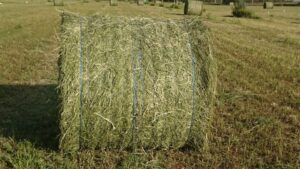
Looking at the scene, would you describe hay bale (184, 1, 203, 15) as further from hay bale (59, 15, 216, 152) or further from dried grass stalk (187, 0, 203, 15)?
hay bale (59, 15, 216, 152)

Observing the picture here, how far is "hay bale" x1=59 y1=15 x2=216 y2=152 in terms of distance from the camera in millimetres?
5934

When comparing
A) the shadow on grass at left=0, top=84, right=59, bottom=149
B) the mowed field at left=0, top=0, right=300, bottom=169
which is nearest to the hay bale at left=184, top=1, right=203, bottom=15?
the mowed field at left=0, top=0, right=300, bottom=169

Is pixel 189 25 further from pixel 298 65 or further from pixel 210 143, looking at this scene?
pixel 298 65

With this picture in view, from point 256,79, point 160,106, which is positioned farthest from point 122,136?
point 256,79

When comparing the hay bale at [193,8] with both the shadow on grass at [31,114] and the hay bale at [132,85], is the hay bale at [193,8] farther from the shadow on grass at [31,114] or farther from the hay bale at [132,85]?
the hay bale at [132,85]

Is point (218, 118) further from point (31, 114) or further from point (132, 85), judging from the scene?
point (31, 114)

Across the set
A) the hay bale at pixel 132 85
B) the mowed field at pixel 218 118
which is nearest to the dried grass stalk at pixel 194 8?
the mowed field at pixel 218 118

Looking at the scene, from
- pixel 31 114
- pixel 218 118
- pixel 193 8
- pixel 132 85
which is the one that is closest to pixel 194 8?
pixel 193 8

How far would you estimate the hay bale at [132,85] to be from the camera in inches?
234

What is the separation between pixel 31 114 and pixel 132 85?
104 inches

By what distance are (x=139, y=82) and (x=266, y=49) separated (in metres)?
9.98

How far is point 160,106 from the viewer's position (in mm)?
6070

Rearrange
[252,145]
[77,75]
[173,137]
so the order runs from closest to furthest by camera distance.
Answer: [77,75] < [173,137] < [252,145]

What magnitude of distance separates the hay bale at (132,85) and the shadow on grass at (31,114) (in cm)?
54
